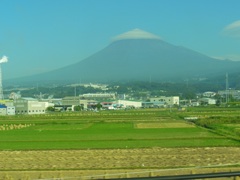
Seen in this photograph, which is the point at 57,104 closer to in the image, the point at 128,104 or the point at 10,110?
the point at 128,104

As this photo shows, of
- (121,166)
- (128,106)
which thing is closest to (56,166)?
(121,166)

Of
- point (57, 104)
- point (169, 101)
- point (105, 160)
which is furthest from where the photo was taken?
point (169, 101)

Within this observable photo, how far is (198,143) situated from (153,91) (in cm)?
9927

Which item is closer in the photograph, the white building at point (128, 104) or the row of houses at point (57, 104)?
the row of houses at point (57, 104)

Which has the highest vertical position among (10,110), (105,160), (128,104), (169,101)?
(169,101)

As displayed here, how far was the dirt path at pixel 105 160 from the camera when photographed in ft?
29.0

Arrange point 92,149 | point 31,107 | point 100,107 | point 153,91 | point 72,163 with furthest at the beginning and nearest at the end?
point 153,91
point 100,107
point 31,107
point 92,149
point 72,163

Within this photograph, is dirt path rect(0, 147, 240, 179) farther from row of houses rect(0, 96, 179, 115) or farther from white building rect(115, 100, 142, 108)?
white building rect(115, 100, 142, 108)

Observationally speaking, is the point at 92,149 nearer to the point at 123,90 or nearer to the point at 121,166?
the point at 121,166

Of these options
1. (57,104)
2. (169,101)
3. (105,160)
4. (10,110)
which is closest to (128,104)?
(169,101)

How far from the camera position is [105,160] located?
1080cm

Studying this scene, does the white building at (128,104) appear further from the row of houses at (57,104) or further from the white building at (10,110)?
the white building at (10,110)

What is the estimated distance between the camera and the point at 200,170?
27.1 feet

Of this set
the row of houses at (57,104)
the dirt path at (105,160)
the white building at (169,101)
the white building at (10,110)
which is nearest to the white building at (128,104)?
the row of houses at (57,104)
